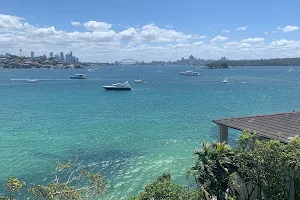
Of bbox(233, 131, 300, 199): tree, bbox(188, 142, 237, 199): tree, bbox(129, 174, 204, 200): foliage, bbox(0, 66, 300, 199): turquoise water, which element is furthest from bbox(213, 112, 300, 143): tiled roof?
bbox(0, 66, 300, 199): turquoise water

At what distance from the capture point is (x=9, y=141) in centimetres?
3756

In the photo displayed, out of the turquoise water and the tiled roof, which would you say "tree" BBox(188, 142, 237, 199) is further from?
the turquoise water

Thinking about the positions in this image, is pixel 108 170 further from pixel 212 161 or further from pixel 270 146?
pixel 270 146

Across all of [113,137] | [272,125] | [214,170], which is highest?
[272,125]

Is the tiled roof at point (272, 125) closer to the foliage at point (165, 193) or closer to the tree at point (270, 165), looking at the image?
the tree at point (270, 165)

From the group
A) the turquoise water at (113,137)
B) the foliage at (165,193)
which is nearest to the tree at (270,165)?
the foliage at (165,193)

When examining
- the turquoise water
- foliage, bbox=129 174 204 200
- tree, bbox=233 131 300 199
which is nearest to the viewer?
foliage, bbox=129 174 204 200

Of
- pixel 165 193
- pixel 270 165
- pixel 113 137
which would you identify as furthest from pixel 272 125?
pixel 113 137

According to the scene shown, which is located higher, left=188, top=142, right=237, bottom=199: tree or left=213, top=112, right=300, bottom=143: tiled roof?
left=213, top=112, right=300, bottom=143: tiled roof

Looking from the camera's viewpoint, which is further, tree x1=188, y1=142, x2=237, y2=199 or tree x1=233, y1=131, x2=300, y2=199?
tree x1=188, y1=142, x2=237, y2=199

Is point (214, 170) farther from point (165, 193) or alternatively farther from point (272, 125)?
point (272, 125)

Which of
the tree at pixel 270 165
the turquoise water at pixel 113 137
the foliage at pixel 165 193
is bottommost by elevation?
the turquoise water at pixel 113 137

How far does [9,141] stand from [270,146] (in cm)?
3397

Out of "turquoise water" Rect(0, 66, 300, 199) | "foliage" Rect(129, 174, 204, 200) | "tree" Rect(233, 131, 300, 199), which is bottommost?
"turquoise water" Rect(0, 66, 300, 199)
